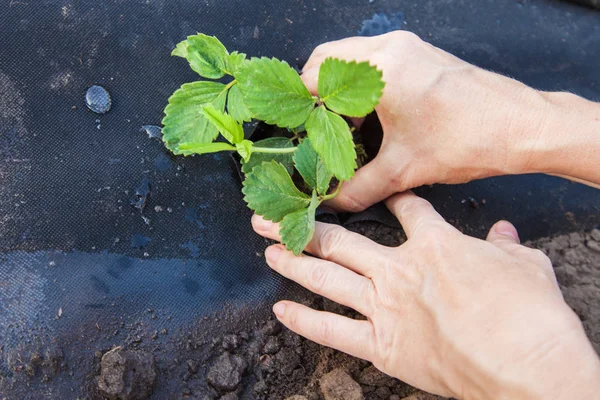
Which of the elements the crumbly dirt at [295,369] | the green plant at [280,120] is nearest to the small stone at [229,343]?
the crumbly dirt at [295,369]

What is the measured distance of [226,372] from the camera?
1420 millimetres

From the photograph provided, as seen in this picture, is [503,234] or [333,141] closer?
[333,141]

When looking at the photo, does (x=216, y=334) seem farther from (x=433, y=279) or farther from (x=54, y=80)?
(x=54, y=80)

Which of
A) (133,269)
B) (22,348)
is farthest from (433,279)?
(22,348)

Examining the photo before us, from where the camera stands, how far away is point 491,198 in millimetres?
1738

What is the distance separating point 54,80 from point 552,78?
165 cm

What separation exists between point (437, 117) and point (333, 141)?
11.7 inches

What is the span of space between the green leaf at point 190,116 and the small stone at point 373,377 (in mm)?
750

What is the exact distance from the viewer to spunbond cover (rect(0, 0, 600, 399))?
1391mm

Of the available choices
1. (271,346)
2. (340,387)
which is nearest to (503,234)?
(340,387)

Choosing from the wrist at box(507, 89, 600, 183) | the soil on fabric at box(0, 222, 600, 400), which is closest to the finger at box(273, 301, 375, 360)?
the soil on fabric at box(0, 222, 600, 400)

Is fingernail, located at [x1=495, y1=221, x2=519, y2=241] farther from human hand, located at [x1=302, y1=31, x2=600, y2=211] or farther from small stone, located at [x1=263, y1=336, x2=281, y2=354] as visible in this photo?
small stone, located at [x1=263, y1=336, x2=281, y2=354]

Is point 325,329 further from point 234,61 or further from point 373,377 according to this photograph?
point 234,61

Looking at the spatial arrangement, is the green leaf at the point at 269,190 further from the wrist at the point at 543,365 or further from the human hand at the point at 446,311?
the wrist at the point at 543,365
